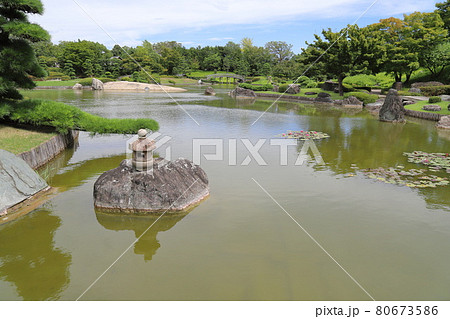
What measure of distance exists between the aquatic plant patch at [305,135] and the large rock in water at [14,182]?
485 inches

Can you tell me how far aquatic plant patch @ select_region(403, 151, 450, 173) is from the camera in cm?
1200

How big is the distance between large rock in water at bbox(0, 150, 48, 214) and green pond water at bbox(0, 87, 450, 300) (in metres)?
0.60

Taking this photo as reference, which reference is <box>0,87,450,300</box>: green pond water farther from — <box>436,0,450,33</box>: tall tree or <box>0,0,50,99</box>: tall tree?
<box>436,0,450,33</box>: tall tree

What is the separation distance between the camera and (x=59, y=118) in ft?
41.7

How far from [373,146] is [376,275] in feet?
37.3

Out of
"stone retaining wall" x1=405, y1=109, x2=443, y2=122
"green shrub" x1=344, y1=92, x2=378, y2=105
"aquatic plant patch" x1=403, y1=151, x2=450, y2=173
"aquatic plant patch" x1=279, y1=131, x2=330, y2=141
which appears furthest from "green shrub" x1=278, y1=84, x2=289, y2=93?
"aquatic plant patch" x1=403, y1=151, x2=450, y2=173

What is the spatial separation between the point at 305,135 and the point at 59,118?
1191 cm

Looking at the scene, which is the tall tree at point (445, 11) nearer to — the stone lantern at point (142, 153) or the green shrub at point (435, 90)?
the green shrub at point (435, 90)


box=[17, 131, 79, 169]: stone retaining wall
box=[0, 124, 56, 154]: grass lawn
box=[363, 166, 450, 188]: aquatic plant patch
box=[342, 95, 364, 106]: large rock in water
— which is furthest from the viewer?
box=[342, 95, 364, 106]: large rock in water

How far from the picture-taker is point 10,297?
16.1ft

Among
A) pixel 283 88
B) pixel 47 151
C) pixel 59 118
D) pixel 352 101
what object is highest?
pixel 283 88

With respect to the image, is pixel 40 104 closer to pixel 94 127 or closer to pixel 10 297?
pixel 94 127

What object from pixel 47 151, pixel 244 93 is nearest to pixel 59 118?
pixel 47 151

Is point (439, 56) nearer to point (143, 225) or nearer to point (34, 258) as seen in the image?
point (143, 225)
